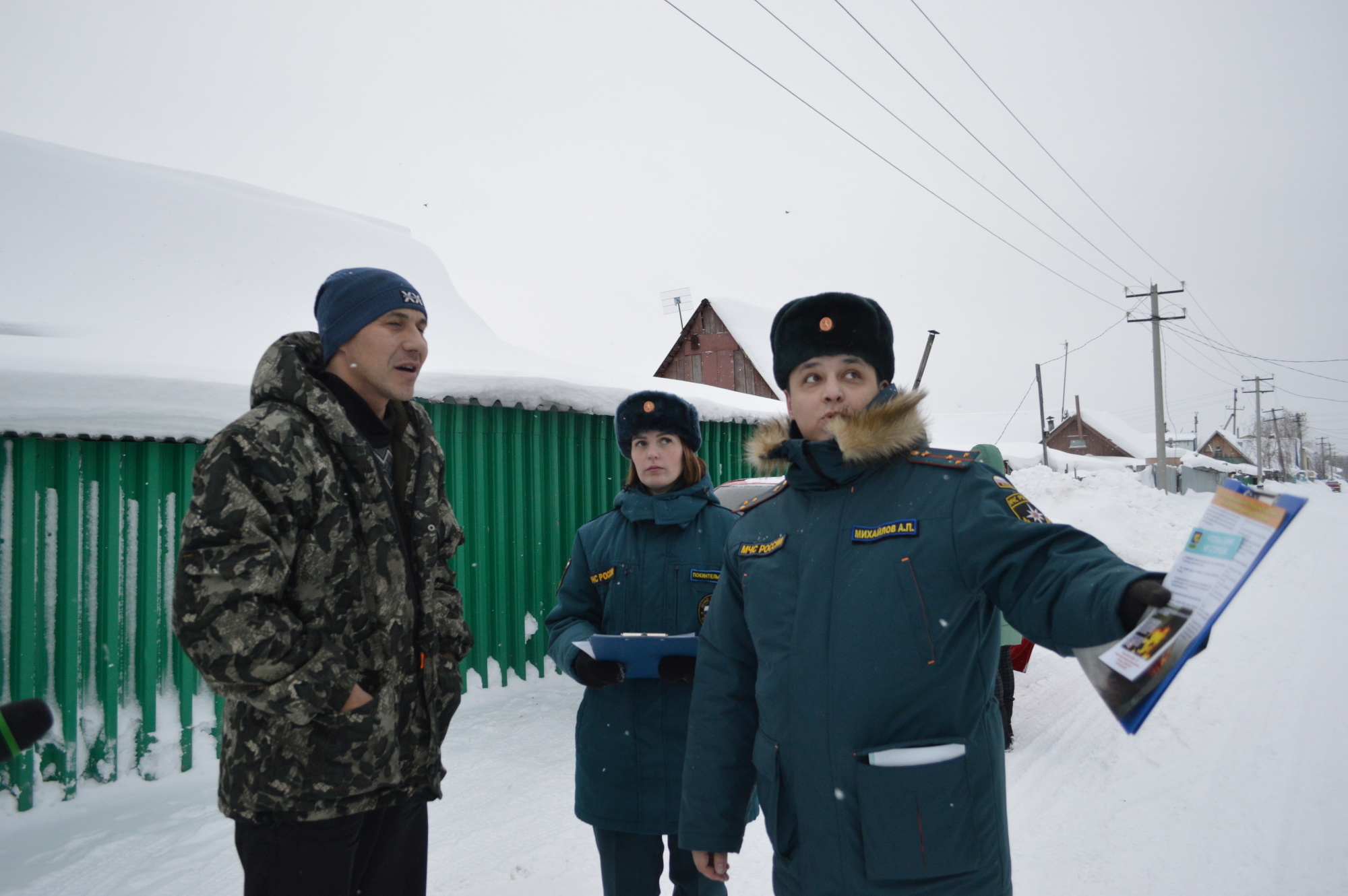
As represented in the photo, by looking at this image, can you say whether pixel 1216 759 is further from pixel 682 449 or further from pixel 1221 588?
pixel 1221 588

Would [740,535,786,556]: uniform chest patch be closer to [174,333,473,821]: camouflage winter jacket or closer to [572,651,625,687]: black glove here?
[572,651,625,687]: black glove

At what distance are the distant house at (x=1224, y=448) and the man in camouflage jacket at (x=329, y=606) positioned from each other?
9215 cm

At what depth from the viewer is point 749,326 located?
856 inches

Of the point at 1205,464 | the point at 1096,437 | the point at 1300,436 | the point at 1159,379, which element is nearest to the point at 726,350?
the point at 1159,379

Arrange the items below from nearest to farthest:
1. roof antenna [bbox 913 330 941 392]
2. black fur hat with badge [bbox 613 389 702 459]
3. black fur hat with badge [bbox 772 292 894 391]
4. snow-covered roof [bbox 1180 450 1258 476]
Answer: black fur hat with badge [bbox 772 292 894 391]
black fur hat with badge [bbox 613 389 702 459]
roof antenna [bbox 913 330 941 392]
snow-covered roof [bbox 1180 450 1258 476]

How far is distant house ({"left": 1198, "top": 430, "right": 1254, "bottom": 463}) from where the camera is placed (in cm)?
7419

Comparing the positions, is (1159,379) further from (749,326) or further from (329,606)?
(329,606)

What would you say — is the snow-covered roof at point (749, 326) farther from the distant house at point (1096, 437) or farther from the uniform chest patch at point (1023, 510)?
the distant house at point (1096, 437)

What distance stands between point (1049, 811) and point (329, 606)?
11.2 ft

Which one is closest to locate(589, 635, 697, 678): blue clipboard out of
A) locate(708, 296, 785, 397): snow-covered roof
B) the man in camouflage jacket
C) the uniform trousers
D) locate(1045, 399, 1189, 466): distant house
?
the man in camouflage jacket

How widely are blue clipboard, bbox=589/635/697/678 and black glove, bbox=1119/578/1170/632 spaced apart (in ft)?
4.09

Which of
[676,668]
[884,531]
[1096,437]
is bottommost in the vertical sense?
[676,668]

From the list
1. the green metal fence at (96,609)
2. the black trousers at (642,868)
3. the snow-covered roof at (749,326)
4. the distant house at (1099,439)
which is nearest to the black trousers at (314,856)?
the black trousers at (642,868)

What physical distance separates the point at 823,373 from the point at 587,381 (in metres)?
4.18
